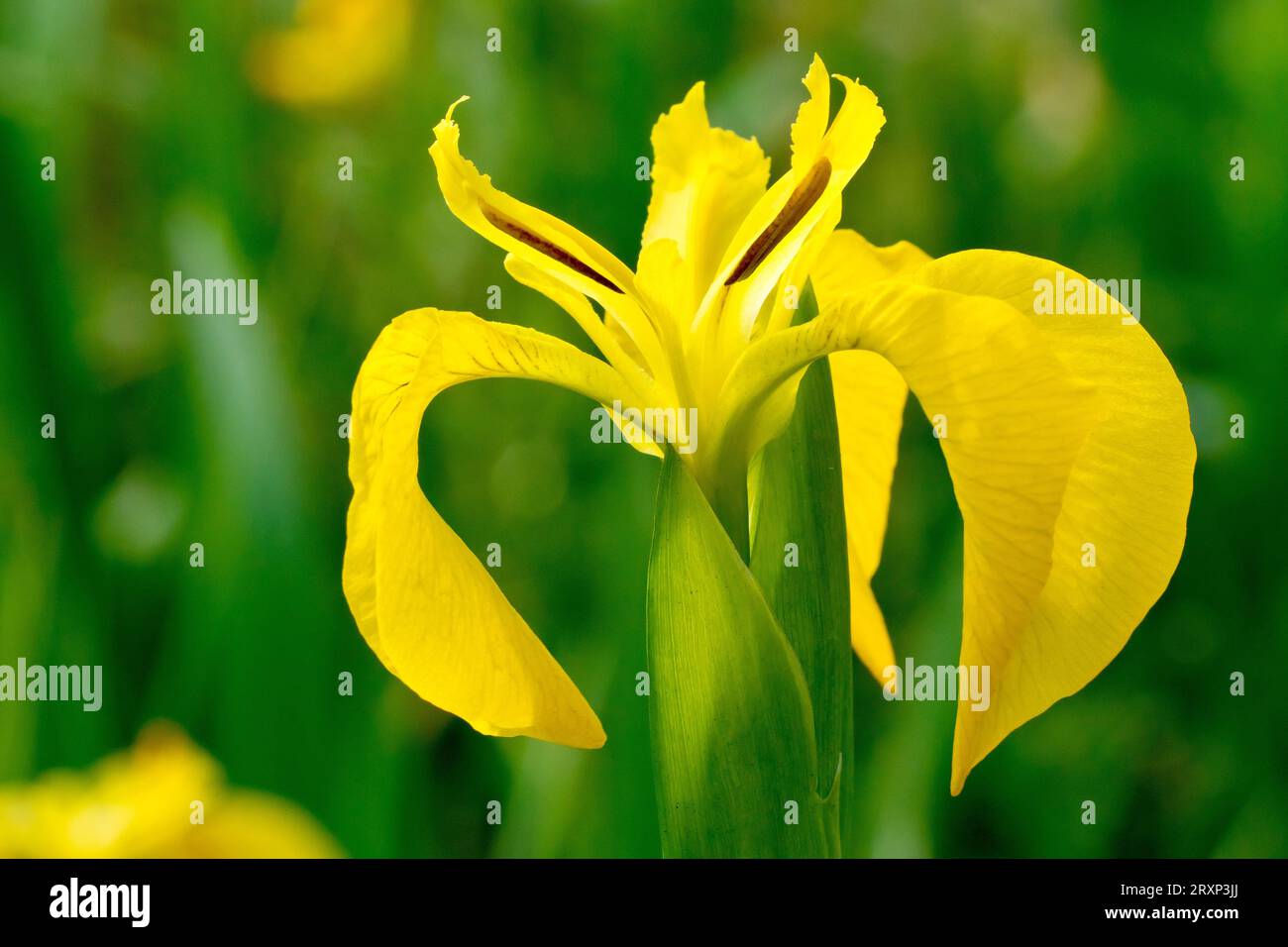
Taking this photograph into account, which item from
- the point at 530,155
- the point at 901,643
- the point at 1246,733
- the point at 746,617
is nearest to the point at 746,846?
the point at 746,617

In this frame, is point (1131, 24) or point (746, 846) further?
point (1131, 24)

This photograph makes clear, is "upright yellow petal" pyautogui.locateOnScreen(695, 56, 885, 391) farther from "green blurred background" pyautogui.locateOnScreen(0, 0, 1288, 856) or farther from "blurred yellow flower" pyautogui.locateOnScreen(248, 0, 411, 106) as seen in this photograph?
"blurred yellow flower" pyautogui.locateOnScreen(248, 0, 411, 106)

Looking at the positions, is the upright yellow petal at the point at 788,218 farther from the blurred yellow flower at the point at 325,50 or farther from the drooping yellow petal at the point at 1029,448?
the blurred yellow flower at the point at 325,50

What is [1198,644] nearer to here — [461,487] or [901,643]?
[901,643]

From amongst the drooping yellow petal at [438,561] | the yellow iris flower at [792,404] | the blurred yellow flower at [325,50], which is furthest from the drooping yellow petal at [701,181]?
the blurred yellow flower at [325,50]

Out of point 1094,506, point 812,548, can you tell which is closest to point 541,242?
point 812,548

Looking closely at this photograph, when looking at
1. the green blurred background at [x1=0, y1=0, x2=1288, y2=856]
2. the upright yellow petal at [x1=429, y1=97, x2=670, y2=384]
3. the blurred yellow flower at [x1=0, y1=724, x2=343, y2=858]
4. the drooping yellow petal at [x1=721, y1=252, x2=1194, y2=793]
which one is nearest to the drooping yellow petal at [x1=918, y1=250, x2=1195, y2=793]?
the drooping yellow petal at [x1=721, y1=252, x2=1194, y2=793]
